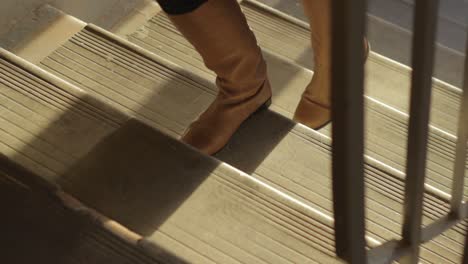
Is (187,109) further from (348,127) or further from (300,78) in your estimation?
(348,127)

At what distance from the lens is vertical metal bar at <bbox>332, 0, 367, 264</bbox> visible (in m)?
0.57

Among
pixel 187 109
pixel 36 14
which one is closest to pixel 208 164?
pixel 187 109

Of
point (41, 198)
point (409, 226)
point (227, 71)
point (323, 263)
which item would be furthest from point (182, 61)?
point (409, 226)

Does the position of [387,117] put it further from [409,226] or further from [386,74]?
[409,226]

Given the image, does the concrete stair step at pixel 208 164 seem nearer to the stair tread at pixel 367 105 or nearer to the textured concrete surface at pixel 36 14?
the stair tread at pixel 367 105

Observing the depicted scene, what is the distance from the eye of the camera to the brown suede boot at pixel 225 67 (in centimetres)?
135

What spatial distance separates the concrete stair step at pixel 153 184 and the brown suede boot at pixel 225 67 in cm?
13

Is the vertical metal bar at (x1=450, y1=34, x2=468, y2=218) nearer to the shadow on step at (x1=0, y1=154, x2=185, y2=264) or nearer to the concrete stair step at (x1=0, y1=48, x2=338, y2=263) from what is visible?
the concrete stair step at (x1=0, y1=48, x2=338, y2=263)

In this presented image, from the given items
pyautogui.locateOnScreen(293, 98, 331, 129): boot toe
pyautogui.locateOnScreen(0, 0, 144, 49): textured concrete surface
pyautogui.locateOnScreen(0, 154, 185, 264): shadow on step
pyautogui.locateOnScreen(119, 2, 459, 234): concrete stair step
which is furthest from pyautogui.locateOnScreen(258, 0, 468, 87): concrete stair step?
pyautogui.locateOnScreen(0, 154, 185, 264): shadow on step

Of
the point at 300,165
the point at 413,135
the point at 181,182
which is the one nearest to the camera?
the point at 413,135

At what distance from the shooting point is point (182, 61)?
5.92 ft

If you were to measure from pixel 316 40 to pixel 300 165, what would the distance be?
234mm

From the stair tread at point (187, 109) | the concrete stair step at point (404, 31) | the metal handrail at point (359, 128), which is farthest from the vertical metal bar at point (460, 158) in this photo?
the concrete stair step at point (404, 31)

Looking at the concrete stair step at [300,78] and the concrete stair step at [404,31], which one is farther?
the concrete stair step at [404,31]
